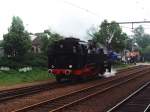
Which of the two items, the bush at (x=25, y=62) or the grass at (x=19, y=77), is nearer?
the grass at (x=19, y=77)

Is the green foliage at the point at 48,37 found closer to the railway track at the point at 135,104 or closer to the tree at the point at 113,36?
the tree at the point at 113,36

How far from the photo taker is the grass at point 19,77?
3148 cm

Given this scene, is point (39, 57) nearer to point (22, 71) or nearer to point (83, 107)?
point (22, 71)

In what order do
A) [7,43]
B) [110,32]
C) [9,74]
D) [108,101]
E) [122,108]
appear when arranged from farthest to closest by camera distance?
[110,32] < [7,43] < [9,74] < [108,101] < [122,108]

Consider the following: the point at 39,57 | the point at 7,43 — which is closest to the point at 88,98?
the point at 39,57

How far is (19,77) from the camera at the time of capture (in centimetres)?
3422

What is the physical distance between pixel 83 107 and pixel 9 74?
18.6 m

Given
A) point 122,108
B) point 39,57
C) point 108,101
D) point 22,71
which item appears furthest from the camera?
point 39,57

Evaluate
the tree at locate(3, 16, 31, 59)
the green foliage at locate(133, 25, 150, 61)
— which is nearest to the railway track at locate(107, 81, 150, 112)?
the tree at locate(3, 16, 31, 59)

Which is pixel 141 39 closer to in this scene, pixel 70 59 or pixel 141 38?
pixel 141 38

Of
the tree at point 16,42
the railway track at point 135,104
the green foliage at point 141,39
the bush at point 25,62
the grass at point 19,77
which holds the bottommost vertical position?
the railway track at point 135,104

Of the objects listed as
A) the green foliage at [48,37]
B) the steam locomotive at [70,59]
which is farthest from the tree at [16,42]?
the steam locomotive at [70,59]

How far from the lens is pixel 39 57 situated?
4775cm

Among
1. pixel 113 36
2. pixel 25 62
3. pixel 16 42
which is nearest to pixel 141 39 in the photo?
pixel 113 36
